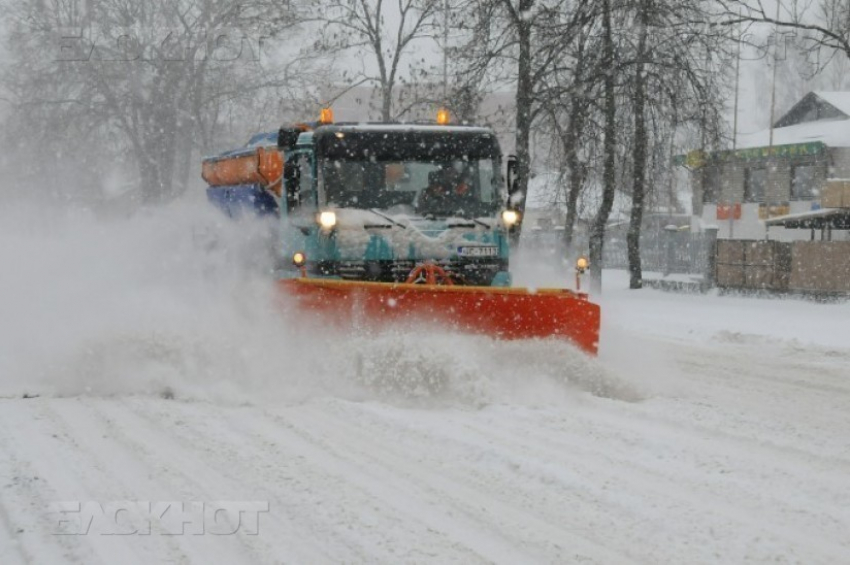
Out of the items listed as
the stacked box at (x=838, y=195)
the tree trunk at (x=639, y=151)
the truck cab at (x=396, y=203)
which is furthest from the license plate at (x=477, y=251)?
the stacked box at (x=838, y=195)

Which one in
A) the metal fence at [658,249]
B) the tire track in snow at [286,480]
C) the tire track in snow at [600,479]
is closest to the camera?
the tire track in snow at [286,480]

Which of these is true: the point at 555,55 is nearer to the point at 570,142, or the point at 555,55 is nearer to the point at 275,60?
the point at 570,142

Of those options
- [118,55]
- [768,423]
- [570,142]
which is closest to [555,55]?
[570,142]

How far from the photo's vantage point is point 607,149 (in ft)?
69.3

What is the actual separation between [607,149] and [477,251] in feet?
38.3

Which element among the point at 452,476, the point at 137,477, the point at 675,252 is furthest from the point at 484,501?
the point at 675,252

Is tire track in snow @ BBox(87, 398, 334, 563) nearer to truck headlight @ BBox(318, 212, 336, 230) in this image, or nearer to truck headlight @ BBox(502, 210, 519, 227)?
truck headlight @ BBox(318, 212, 336, 230)

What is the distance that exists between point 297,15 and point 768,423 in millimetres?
19699

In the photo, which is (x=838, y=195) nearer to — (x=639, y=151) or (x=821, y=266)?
(x=821, y=266)

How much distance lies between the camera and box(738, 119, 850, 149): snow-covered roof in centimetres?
3762

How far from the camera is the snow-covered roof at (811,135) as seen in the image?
37.6m

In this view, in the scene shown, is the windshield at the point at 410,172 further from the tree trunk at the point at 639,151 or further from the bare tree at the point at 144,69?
the bare tree at the point at 144,69

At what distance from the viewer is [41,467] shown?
5.51 meters

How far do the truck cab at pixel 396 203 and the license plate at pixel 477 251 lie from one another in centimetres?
1
